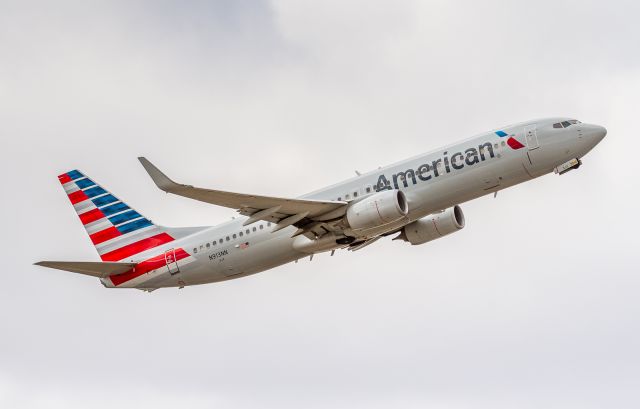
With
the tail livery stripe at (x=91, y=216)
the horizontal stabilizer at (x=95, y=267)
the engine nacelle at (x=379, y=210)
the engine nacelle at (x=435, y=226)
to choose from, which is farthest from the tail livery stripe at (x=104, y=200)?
the engine nacelle at (x=435, y=226)

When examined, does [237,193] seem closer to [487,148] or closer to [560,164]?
[487,148]

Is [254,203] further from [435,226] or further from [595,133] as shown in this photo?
[595,133]

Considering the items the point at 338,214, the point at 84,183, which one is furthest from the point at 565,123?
the point at 84,183

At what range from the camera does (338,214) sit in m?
Result: 48.1

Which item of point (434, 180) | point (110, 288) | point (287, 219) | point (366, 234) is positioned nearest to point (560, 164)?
point (434, 180)

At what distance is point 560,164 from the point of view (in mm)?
46594

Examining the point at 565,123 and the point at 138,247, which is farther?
the point at 138,247

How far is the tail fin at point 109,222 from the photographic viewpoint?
54.5 m

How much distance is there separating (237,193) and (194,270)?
8935 mm

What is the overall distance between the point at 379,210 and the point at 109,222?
17.1 metres

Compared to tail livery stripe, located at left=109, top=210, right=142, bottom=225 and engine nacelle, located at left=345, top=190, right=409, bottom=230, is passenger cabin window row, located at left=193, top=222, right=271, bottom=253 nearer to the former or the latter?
engine nacelle, located at left=345, top=190, right=409, bottom=230

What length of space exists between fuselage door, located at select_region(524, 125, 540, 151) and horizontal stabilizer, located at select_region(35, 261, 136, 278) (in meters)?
20.6

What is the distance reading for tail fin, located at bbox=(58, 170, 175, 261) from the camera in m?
54.5

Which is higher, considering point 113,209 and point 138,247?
point 113,209
